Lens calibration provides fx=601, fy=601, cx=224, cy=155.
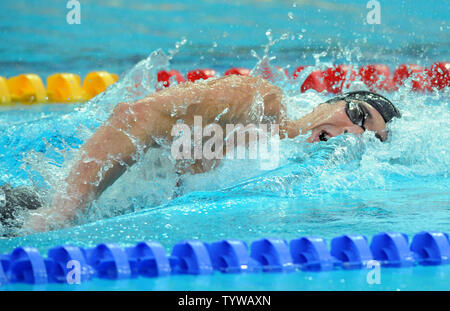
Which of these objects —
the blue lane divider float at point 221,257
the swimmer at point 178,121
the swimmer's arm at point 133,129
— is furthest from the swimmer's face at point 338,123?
the blue lane divider float at point 221,257

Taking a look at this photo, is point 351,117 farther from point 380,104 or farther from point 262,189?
point 262,189

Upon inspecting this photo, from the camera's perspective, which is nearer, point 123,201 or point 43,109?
point 123,201

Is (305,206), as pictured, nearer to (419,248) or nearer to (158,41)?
(419,248)

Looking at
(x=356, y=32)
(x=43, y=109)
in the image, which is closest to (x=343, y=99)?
(x=43, y=109)

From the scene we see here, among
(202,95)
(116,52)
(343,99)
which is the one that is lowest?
(202,95)

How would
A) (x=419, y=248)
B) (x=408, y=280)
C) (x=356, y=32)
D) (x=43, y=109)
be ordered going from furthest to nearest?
1. (x=356, y=32)
2. (x=43, y=109)
3. (x=419, y=248)
4. (x=408, y=280)

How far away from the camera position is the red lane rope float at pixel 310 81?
5.62m

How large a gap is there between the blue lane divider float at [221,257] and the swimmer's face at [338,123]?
99 cm

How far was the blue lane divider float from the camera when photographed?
1.31 metres

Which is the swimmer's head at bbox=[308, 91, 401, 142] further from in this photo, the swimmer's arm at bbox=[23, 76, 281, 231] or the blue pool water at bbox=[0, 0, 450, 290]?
the swimmer's arm at bbox=[23, 76, 281, 231]

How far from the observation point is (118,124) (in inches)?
71.1

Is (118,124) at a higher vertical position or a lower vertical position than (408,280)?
higher

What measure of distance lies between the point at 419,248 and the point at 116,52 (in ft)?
25.6

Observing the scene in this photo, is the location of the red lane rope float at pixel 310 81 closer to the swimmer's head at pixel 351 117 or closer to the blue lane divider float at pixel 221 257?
the swimmer's head at pixel 351 117
